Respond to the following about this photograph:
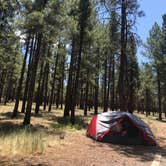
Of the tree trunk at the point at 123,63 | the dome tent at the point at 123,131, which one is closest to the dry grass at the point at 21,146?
the dome tent at the point at 123,131

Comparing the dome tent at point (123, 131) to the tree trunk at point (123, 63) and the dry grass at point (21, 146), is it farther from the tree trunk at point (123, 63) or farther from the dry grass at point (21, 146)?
the tree trunk at point (123, 63)

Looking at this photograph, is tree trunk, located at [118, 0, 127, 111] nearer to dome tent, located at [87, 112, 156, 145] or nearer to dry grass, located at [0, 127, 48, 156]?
dome tent, located at [87, 112, 156, 145]

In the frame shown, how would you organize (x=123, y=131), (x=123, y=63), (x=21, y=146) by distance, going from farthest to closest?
(x=123, y=63) → (x=123, y=131) → (x=21, y=146)

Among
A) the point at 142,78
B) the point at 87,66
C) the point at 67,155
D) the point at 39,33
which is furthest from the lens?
the point at 142,78

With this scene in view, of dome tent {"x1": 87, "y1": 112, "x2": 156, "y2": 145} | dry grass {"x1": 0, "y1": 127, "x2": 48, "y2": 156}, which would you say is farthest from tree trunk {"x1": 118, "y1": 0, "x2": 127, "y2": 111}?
dry grass {"x1": 0, "y1": 127, "x2": 48, "y2": 156}

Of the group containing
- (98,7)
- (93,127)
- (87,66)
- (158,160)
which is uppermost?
(98,7)

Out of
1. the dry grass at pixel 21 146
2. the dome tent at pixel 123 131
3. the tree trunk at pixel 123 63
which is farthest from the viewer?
the tree trunk at pixel 123 63

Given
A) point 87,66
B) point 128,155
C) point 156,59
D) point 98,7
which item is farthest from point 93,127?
point 156,59

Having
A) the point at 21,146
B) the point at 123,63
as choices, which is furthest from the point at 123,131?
the point at 123,63

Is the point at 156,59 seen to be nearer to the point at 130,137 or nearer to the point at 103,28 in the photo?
the point at 103,28

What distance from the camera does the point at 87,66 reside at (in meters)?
26.7

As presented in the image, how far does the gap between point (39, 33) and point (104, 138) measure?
29.3 ft

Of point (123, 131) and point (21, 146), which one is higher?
point (123, 131)

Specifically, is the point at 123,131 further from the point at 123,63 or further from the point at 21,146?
the point at 123,63
